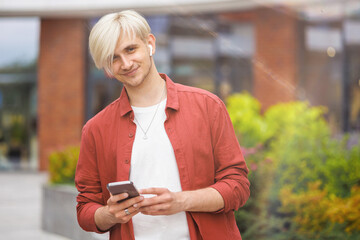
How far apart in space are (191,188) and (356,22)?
443 inches

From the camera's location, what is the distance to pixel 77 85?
46.5ft

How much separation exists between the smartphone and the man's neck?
37 centimetres

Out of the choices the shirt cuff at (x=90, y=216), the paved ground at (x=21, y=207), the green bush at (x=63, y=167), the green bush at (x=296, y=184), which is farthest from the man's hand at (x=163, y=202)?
the green bush at (x=63, y=167)

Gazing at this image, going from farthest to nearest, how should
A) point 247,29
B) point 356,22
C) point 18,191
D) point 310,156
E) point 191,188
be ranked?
point 247,29
point 356,22
point 18,191
point 310,156
point 191,188

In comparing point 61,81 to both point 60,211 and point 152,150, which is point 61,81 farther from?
point 152,150

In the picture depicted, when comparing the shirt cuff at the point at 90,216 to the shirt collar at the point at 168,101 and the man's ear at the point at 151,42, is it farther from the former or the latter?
the man's ear at the point at 151,42

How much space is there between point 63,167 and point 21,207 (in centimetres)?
248

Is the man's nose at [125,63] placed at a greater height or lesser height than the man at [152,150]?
greater

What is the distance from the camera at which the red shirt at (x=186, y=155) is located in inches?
63.6

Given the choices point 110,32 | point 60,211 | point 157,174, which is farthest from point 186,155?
point 60,211

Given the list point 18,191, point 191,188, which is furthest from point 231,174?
point 18,191

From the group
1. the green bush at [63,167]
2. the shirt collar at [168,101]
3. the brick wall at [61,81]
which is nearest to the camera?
the shirt collar at [168,101]

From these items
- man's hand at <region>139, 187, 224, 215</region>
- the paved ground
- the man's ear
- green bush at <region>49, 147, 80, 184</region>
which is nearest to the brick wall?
the paved ground

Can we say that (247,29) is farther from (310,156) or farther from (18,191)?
(310,156)
